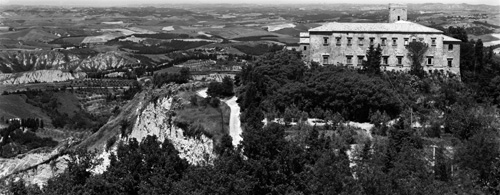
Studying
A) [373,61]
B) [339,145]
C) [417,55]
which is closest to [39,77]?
[373,61]

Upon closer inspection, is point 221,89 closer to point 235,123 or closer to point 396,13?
point 235,123

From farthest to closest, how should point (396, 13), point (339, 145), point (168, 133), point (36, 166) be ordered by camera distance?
point (396, 13)
point (36, 166)
point (168, 133)
point (339, 145)

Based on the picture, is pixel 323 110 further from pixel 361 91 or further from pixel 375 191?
pixel 375 191

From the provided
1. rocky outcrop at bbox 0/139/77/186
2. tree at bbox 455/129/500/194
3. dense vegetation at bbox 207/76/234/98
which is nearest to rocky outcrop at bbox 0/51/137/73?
rocky outcrop at bbox 0/139/77/186

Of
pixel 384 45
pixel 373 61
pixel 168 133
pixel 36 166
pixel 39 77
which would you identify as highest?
pixel 384 45

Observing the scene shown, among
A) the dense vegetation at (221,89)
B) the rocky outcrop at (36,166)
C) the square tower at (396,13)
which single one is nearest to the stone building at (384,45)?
the square tower at (396,13)

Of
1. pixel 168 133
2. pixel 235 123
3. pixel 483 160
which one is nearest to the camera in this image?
pixel 483 160
